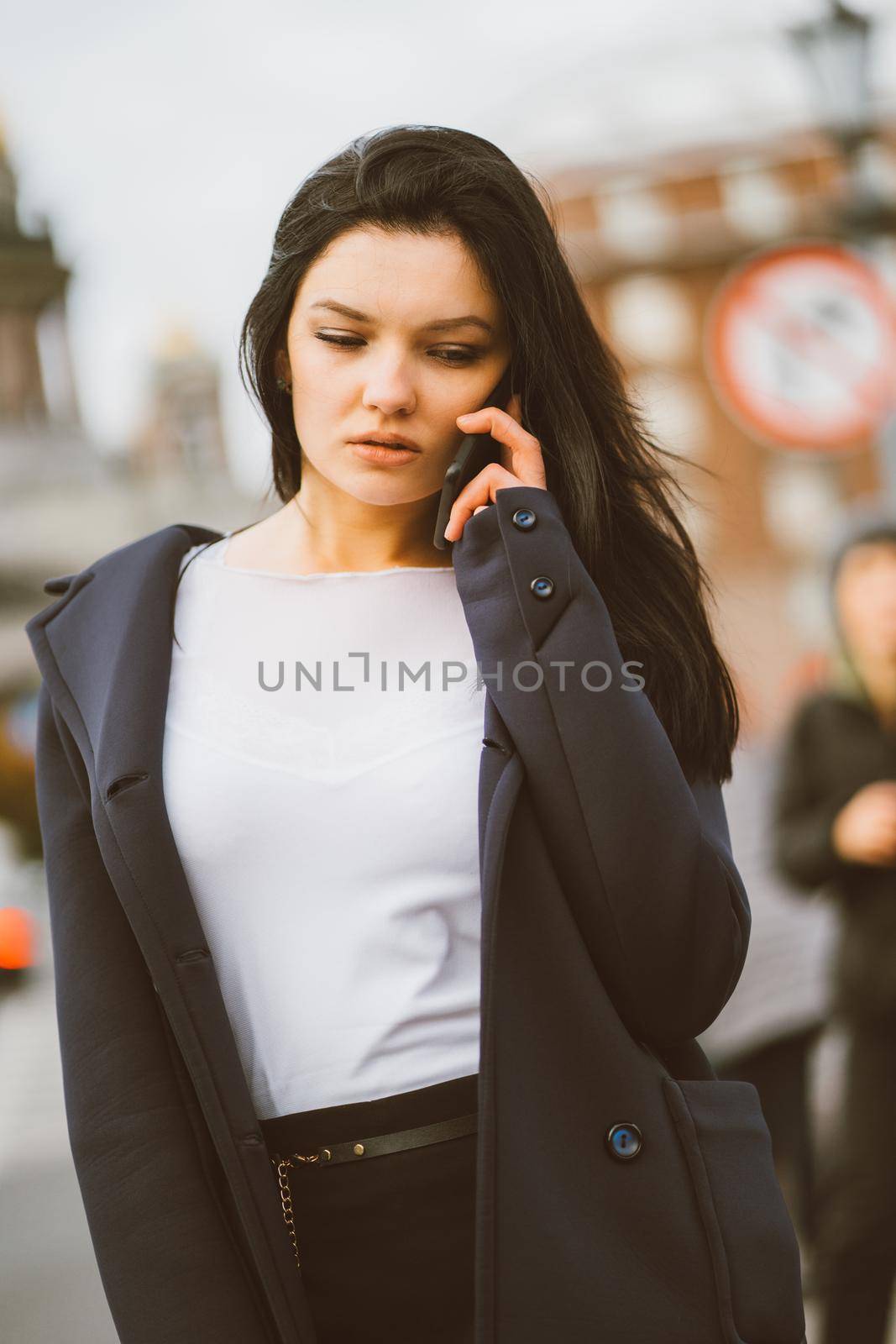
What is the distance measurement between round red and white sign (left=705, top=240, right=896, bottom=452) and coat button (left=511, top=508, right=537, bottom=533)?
331cm

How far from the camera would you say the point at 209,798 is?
1.77m

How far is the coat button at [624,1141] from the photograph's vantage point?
5.57 feet

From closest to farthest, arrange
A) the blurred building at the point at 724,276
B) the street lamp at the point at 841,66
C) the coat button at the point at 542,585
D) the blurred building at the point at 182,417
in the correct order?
the coat button at the point at 542,585
the street lamp at the point at 841,66
the blurred building at the point at 182,417
the blurred building at the point at 724,276

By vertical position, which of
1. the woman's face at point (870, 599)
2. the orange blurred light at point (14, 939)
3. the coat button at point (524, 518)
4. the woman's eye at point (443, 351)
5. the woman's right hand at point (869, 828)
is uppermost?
the woman's eye at point (443, 351)

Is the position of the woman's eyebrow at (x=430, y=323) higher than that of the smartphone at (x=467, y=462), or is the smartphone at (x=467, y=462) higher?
the woman's eyebrow at (x=430, y=323)

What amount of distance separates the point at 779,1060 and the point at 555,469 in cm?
293

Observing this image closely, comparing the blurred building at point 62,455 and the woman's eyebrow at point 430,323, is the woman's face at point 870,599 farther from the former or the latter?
the blurred building at point 62,455

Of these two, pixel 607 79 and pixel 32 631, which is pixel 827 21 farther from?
pixel 607 79

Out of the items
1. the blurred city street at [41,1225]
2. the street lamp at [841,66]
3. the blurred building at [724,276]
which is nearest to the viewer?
the blurred city street at [41,1225]

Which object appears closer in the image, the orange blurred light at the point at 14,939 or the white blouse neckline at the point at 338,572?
the white blouse neckline at the point at 338,572

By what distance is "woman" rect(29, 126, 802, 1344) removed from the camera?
168cm

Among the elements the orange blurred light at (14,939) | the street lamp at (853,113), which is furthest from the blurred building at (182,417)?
the street lamp at (853,113)

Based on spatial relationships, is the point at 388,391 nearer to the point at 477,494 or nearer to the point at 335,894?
the point at 477,494

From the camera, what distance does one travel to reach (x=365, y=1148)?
1.74 m
